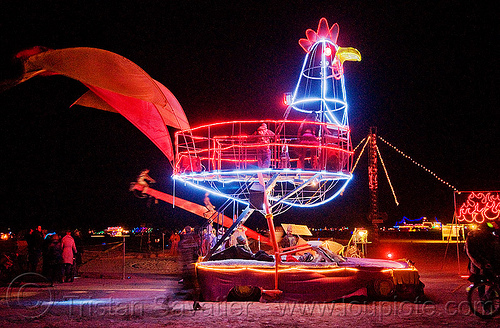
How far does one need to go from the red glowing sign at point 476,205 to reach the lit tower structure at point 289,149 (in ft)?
29.2

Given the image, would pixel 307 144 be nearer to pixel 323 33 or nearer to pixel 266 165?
pixel 266 165

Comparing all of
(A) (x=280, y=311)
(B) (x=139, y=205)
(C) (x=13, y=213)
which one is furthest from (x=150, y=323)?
(B) (x=139, y=205)

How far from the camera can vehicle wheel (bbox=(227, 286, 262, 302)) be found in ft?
39.0

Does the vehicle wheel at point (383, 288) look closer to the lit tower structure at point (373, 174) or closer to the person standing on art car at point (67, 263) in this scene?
the person standing on art car at point (67, 263)

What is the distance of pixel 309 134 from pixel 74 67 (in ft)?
20.0

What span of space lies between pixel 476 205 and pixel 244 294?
496 inches

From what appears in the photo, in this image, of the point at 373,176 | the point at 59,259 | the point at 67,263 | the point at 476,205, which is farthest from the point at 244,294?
the point at 373,176

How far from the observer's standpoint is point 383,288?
11.6 meters

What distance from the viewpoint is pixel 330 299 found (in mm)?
11508

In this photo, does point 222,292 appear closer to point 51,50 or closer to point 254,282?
point 254,282

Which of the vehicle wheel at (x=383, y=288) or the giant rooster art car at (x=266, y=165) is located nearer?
the giant rooster art car at (x=266, y=165)

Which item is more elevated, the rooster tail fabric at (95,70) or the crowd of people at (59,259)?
the rooster tail fabric at (95,70)

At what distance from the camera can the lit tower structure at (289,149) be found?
36.7 feet

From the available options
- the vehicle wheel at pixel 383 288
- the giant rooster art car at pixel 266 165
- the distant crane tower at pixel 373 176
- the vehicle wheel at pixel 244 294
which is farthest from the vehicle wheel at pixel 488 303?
the distant crane tower at pixel 373 176
